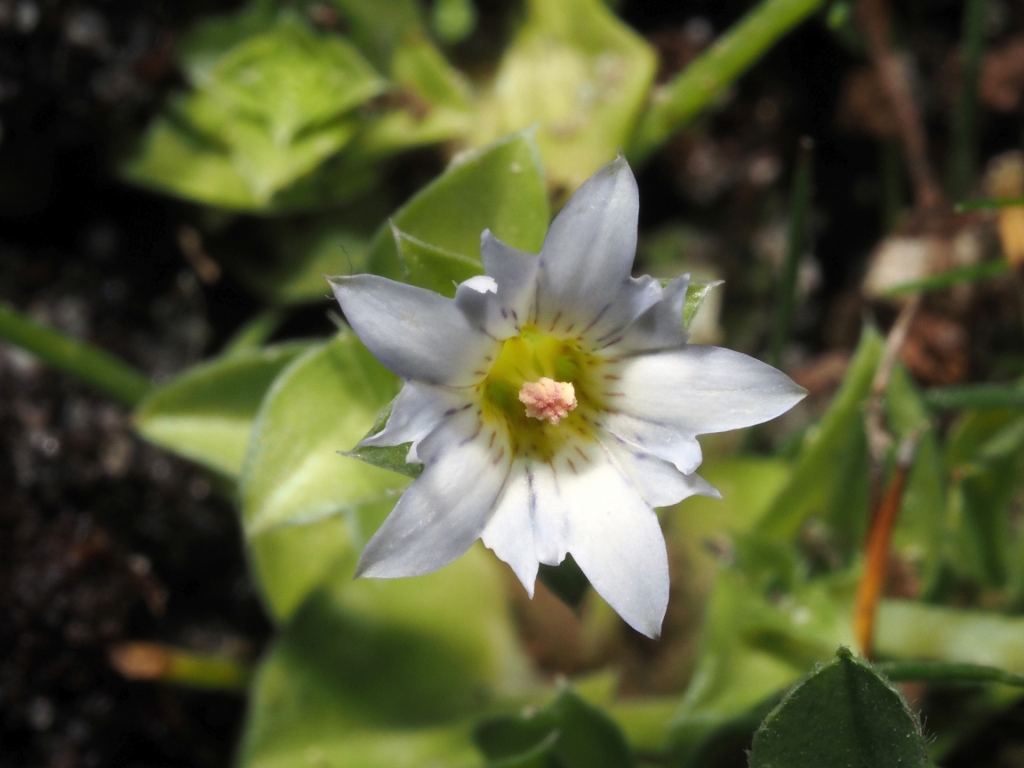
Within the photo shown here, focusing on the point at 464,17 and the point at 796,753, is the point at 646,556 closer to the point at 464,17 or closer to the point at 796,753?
the point at 796,753

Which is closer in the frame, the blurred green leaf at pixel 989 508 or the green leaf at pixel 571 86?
the blurred green leaf at pixel 989 508

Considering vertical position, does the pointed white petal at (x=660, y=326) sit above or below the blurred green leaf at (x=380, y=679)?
above


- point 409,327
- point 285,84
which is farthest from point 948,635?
point 285,84

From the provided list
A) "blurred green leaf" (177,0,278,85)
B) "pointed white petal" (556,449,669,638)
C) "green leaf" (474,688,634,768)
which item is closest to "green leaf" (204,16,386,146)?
"blurred green leaf" (177,0,278,85)

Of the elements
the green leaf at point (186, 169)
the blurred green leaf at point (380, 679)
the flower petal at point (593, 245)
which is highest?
the flower petal at point (593, 245)

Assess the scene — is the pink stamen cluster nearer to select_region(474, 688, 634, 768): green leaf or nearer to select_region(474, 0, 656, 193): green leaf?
select_region(474, 688, 634, 768): green leaf

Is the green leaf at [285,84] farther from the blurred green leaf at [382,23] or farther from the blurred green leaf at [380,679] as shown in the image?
the blurred green leaf at [380,679]

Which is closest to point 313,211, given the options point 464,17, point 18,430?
point 464,17

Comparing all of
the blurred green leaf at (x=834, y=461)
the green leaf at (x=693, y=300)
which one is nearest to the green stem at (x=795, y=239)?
the blurred green leaf at (x=834, y=461)
